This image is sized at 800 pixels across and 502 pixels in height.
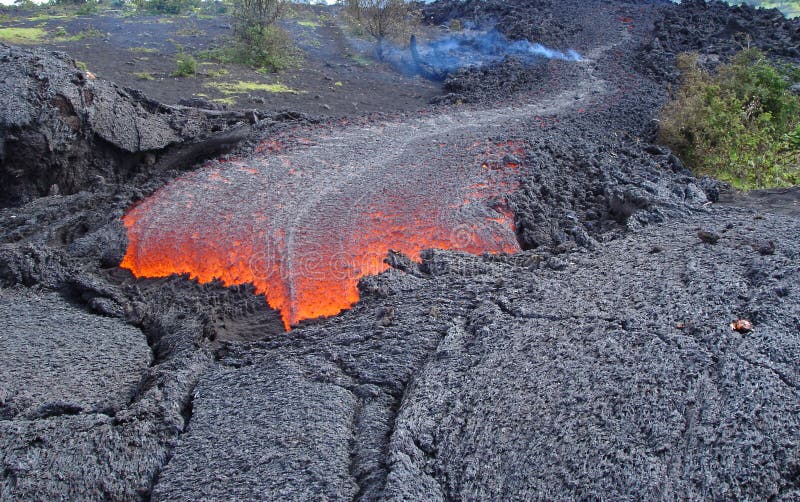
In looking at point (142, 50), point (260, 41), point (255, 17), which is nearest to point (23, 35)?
point (142, 50)

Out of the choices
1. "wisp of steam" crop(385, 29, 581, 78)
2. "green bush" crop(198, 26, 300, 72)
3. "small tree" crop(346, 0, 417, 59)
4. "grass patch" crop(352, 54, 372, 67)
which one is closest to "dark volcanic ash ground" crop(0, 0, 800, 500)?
"green bush" crop(198, 26, 300, 72)

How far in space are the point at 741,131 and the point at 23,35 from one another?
17.1m

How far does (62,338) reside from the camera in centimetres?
372

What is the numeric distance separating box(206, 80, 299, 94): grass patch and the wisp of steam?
13.9ft

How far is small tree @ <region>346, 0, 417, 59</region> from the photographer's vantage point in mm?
16922

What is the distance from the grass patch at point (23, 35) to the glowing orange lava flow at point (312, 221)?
1200 cm

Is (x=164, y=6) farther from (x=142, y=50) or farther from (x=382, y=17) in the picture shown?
(x=382, y=17)

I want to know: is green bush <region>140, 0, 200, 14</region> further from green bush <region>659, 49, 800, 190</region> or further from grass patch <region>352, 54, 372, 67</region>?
green bush <region>659, 49, 800, 190</region>

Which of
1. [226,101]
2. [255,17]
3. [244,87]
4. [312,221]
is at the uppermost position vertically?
[255,17]

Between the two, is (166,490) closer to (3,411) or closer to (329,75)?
(3,411)

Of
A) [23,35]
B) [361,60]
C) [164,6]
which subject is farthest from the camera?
[164,6]

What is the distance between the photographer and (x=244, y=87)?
12.2 meters

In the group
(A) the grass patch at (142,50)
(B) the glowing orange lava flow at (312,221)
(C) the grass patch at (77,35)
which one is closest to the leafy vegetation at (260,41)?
(A) the grass patch at (142,50)

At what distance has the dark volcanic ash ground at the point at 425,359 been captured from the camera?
251 cm
